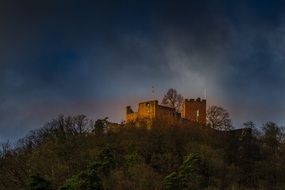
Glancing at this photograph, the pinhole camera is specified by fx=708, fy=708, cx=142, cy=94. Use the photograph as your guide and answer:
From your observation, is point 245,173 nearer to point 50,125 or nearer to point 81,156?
point 81,156

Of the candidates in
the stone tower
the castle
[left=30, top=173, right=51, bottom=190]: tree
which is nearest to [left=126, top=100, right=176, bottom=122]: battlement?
the castle

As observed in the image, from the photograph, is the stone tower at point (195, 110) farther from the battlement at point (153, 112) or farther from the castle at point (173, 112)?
A: the battlement at point (153, 112)

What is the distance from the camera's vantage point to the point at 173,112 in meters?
102

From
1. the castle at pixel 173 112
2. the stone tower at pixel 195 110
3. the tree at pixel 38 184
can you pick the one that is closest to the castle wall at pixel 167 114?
the castle at pixel 173 112

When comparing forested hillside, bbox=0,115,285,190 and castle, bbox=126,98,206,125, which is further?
castle, bbox=126,98,206,125

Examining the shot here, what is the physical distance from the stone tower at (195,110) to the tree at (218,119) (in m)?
1.21

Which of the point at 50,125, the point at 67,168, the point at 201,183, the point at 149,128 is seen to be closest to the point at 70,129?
the point at 50,125

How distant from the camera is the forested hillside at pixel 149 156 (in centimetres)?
7519

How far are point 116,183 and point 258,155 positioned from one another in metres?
24.2

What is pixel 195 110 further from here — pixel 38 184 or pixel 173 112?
pixel 38 184

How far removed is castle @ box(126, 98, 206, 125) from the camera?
329 feet

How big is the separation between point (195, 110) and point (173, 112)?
3.37 m

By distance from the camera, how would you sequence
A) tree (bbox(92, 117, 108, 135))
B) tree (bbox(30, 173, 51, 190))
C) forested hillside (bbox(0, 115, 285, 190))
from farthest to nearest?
tree (bbox(92, 117, 108, 135)), forested hillside (bbox(0, 115, 285, 190)), tree (bbox(30, 173, 51, 190))

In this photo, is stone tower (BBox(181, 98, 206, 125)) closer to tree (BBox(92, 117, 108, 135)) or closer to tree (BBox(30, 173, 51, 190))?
tree (BBox(92, 117, 108, 135))
